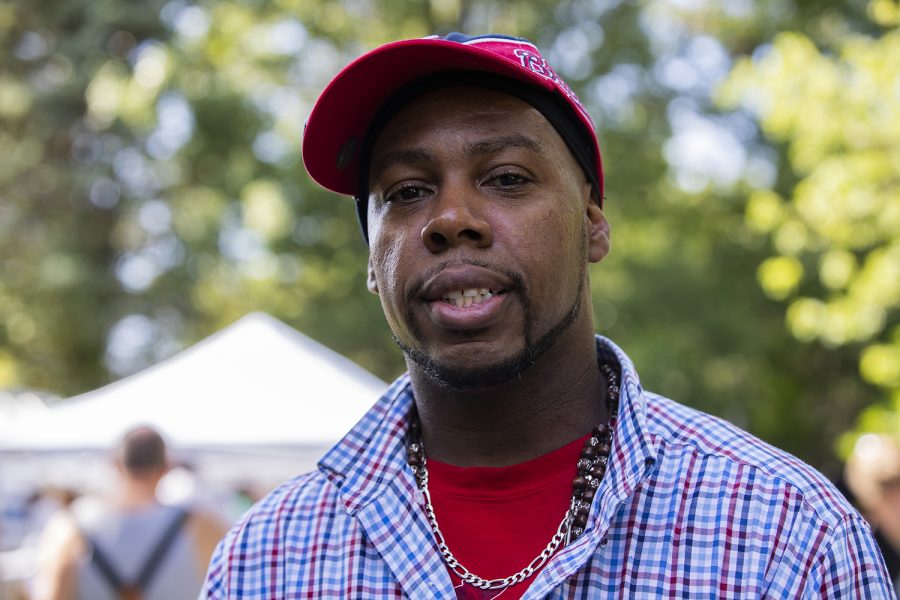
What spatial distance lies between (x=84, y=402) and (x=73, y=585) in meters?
3.18

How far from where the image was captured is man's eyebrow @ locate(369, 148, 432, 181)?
6.13 feet

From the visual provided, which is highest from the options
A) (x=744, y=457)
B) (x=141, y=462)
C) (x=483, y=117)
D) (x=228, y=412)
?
(x=483, y=117)

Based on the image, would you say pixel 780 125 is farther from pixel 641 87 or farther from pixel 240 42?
pixel 240 42

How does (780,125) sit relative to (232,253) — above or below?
above

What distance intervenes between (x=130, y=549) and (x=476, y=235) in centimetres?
380

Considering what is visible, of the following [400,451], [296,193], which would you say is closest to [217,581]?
[400,451]

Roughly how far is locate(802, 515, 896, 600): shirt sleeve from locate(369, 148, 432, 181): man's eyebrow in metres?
0.96

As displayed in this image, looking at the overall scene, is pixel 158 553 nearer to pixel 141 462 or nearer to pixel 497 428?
pixel 141 462

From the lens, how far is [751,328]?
16.2 metres

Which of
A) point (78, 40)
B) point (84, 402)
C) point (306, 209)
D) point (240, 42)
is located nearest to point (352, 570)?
point (84, 402)

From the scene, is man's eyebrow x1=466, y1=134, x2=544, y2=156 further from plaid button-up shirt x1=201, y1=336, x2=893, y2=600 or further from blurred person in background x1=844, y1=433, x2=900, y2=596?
blurred person in background x1=844, y1=433, x2=900, y2=596

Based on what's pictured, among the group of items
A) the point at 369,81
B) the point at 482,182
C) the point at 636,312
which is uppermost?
the point at 369,81

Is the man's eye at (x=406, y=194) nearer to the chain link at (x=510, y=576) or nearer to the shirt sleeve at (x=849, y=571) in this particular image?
the chain link at (x=510, y=576)

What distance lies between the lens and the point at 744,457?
1.70m
